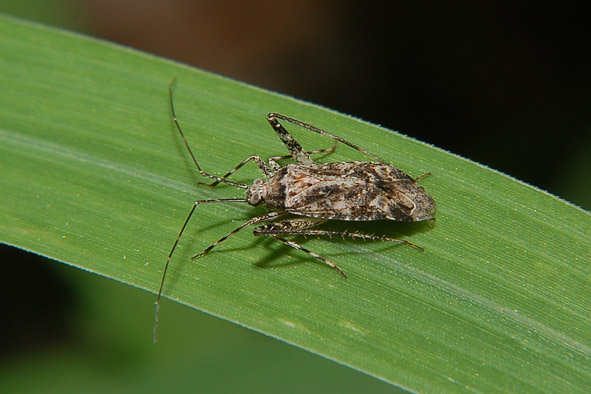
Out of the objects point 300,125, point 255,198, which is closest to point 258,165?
point 255,198

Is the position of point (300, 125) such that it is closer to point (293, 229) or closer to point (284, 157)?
point (284, 157)

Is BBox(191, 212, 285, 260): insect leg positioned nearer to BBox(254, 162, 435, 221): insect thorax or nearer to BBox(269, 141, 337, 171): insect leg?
BBox(254, 162, 435, 221): insect thorax

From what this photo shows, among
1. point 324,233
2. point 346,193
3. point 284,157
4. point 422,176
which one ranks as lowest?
point 324,233

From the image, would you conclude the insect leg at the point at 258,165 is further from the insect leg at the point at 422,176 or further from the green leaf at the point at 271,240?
the insect leg at the point at 422,176

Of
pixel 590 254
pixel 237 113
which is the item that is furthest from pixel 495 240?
pixel 237 113

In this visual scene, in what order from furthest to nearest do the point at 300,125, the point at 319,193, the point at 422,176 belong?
the point at 319,193 → the point at 300,125 → the point at 422,176

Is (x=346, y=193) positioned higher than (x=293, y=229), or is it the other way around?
(x=346, y=193)

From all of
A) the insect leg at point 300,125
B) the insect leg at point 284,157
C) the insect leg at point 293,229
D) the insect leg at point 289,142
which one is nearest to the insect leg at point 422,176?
the insect leg at point 300,125
